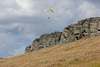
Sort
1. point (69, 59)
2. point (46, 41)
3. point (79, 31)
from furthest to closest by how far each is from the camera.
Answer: point (46, 41), point (79, 31), point (69, 59)

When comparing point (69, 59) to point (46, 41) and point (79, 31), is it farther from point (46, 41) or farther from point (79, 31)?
point (46, 41)

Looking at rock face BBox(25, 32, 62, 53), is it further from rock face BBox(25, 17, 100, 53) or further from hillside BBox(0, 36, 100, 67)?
hillside BBox(0, 36, 100, 67)

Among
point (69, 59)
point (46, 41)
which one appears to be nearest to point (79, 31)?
point (46, 41)

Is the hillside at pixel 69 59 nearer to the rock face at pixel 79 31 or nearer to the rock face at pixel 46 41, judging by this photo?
the rock face at pixel 79 31

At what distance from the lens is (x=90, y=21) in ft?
202

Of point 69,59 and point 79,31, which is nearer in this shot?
point 69,59

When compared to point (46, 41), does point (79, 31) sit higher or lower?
higher

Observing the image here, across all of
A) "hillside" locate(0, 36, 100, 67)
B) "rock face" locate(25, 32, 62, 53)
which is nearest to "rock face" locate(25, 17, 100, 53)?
"rock face" locate(25, 32, 62, 53)

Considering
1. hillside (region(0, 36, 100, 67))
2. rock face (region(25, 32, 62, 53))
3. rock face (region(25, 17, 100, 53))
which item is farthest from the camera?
rock face (region(25, 32, 62, 53))

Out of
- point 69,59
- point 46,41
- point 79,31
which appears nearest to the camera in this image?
point 69,59

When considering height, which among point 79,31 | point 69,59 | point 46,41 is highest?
point 79,31

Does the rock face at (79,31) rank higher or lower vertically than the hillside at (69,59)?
higher

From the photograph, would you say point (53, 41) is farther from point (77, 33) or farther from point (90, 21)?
point (90, 21)

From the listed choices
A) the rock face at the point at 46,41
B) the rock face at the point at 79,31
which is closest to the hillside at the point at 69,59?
the rock face at the point at 79,31
